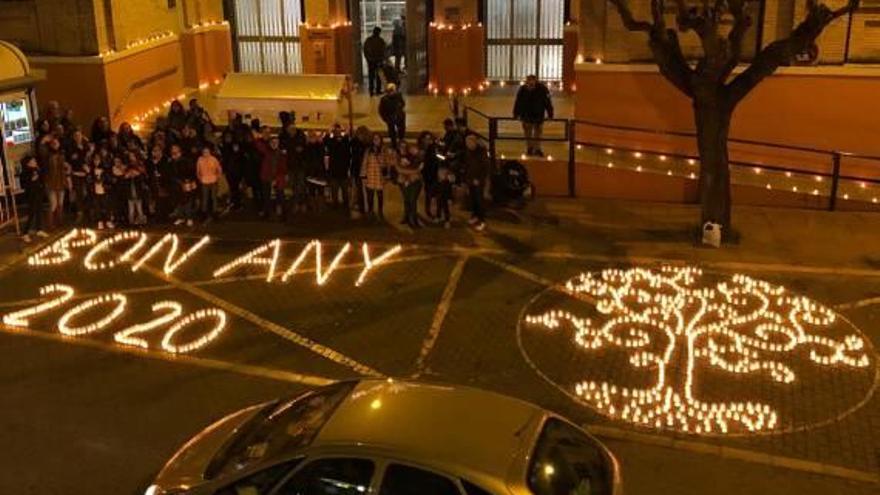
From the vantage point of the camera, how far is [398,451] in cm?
666

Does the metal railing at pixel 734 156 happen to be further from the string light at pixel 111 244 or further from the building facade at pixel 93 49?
the building facade at pixel 93 49

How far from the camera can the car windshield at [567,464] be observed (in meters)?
6.81

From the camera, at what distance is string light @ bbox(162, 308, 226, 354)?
39.7ft

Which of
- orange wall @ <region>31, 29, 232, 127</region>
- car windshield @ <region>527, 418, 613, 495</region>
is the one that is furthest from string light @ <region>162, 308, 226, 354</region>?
orange wall @ <region>31, 29, 232, 127</region>

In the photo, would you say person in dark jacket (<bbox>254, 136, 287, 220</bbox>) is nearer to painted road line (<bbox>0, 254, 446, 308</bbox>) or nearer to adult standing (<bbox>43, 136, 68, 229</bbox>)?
painted road line (<bbox>0, 254, 446, 308</bbox>)

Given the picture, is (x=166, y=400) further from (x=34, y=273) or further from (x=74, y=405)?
(x=34, y=273)

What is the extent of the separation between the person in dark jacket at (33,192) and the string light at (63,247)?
0.47 m

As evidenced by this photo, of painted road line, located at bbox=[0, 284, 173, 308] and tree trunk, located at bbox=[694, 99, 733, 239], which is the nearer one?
painted road line, located at bbox=[0, 284, 173, 308]

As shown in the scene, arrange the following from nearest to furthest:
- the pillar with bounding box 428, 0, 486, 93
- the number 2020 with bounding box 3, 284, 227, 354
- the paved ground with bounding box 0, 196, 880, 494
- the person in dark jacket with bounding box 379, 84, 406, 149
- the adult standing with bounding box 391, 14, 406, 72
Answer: the paved ground with bounding box 0, 196, 880, 494 < the number 2020 with bounding box 3, 284, 227, 354 < the person in dark jacket with bounding box 379, 84, 406, 149 < the pillar with bounding box 428, 0, 486, 93 < the adult standing with bounding box 391, 14, 406, 72

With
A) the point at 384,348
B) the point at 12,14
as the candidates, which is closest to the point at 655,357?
the point at 384,348

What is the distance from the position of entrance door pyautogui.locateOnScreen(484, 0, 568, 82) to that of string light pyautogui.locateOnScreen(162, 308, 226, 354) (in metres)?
Result: 12.3

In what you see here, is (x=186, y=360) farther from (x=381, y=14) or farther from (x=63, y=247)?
(x=381, y=14)

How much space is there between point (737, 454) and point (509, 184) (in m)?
8.27

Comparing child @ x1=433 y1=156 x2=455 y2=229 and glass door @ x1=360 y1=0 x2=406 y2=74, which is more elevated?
glass door @ x1=360 y1=0 x2=406 y2=74
